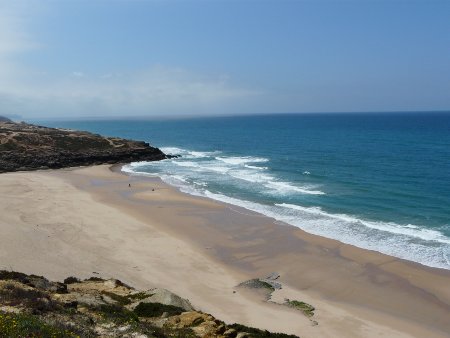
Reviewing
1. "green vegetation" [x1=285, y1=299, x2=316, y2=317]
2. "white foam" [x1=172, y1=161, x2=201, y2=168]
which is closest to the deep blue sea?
"white foam" [x1=172, y1=161, x2=201, y2=168]

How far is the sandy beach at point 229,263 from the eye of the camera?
20.1 meters

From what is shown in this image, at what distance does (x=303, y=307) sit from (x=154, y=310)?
27.4ft

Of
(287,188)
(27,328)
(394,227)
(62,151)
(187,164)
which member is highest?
(62,151)

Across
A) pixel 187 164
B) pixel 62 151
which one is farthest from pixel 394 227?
pixel 62 151

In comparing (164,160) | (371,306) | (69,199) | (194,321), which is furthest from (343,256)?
(164,160)

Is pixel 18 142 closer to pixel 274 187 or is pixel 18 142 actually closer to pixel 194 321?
pixel 274 187

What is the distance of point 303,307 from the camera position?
2088cm

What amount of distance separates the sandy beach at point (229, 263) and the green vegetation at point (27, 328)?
31.3ft

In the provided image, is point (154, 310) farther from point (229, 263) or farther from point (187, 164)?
point (187, 164)

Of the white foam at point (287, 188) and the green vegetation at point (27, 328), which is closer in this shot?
the green vegetation at point (27, 328)

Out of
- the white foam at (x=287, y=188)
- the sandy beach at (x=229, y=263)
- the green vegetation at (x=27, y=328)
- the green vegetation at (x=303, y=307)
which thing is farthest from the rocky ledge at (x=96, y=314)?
the white foam at (x=287, y=188)

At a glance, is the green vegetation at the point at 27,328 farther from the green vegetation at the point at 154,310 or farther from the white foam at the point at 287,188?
the white foam at the point at 287,188

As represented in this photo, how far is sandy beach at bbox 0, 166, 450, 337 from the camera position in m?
20.1

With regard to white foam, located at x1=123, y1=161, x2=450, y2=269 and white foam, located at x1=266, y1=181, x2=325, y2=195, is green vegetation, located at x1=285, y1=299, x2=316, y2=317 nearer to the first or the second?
white foam, located at x1=123, y1=161, x2=450, y2=269
